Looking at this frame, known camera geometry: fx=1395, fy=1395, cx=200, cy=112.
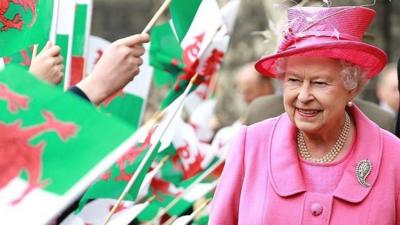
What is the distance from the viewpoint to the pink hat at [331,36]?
206 inches

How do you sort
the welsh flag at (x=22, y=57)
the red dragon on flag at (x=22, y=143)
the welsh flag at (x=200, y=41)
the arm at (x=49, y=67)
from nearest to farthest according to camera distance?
the red dragon on flag at (x=22, y=143), the arm at (x=49, y=67), the welsh flag at (x=22, y=57), the welsh flag at (x=200, y=41)

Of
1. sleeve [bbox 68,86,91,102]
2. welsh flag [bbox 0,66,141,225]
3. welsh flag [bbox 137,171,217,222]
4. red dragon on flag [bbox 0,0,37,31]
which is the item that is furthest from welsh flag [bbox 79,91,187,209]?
welsh flag [bbox 0,66,141,225]

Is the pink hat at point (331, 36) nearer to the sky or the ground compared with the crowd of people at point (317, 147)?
nearer to the sky

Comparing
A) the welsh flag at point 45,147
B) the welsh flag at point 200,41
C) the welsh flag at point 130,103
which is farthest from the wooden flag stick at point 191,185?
the welsh flag at point 45,147

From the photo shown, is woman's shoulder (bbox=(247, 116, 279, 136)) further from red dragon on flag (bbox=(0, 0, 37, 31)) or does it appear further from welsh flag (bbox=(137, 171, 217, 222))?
welsh flag (bbox=(137, 171, 217, 222))

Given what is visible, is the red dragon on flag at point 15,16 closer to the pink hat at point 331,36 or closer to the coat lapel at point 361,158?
the pink hat at point 331,36

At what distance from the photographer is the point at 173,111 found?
667cm

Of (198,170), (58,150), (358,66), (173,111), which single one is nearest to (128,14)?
(198,170)

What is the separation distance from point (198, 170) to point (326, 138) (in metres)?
3.20

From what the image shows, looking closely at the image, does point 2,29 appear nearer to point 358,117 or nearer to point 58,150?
point 358,117

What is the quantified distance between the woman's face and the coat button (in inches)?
11.3

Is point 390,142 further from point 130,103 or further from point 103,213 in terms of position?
point 130,103

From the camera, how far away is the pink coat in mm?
5188

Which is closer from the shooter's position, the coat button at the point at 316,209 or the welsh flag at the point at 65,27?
the coat button at the point at 316,209
